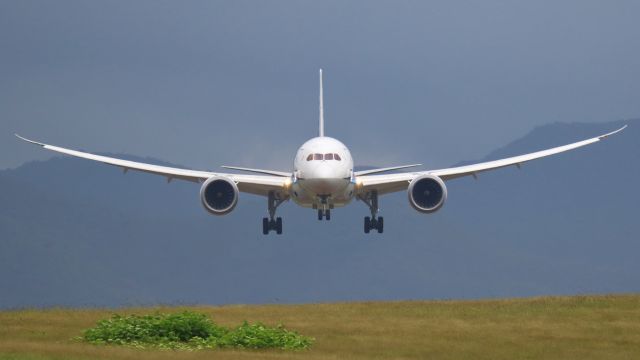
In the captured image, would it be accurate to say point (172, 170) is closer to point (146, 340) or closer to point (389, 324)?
point (389, 324)

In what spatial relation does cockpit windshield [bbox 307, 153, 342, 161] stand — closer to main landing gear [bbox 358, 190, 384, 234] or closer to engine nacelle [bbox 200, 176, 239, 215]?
engine nacelle [bbox 200, 176, 239, 215]

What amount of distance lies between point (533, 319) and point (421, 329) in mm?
6646

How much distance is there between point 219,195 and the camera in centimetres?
6200

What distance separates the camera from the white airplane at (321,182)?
195ft

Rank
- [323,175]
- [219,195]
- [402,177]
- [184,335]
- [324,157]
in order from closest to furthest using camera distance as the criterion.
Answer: [184,335] < [323,175] < [324,157] < [219,195] < [402,177]

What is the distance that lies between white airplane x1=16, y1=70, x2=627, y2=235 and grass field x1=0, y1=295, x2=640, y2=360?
5115 mm

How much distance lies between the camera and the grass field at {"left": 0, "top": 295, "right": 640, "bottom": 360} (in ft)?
135

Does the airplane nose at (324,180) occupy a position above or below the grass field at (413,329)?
above

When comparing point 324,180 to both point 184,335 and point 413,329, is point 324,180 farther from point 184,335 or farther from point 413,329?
point 184,335

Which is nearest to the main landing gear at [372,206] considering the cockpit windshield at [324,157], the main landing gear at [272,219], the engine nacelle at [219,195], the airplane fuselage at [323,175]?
the airplane fuselage at [323,175]

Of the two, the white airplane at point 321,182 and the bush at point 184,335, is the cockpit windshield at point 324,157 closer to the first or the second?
the white airplane at point 321,182

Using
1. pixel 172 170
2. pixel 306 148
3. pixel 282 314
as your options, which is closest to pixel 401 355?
pixel 282 314

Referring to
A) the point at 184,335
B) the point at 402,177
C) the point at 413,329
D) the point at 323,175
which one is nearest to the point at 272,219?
the point at 402,177

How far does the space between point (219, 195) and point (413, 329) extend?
15.8 meters
